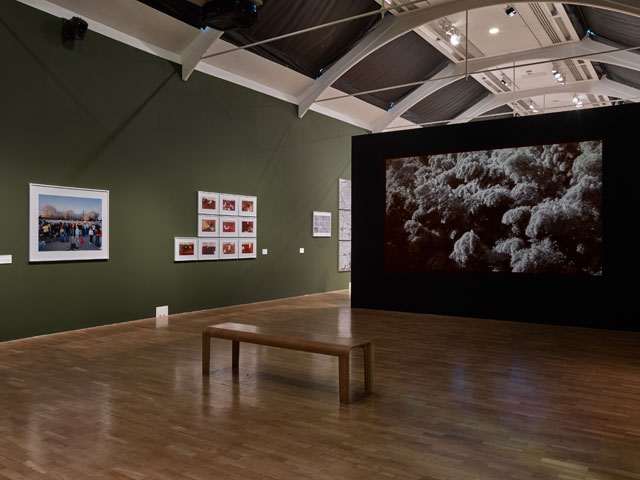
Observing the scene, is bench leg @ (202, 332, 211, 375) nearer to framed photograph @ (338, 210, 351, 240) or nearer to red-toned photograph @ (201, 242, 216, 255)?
red-toned photograph @ (201, 242, 216, 255)

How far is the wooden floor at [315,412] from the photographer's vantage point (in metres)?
3.23

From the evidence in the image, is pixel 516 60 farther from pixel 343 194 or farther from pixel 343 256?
pixel 343 256

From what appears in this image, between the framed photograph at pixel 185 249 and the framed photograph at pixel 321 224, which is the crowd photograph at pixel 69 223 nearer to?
the framed photograph at pixel 185 249

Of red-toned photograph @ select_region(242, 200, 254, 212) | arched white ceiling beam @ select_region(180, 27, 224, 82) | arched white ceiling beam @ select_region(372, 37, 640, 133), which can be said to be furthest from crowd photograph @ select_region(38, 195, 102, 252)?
arched white ceiling beam @ select_region(372, 37, 640, 133)

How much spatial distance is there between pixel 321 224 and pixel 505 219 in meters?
5.52

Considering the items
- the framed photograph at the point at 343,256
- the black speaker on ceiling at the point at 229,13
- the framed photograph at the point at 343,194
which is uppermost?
the black speaker on ceiling at the point at 229,13

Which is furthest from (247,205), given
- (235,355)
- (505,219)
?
(235,355)

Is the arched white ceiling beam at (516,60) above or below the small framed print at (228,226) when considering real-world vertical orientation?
above

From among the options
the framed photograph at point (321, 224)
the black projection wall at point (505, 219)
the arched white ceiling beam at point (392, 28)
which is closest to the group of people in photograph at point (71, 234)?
the black projection wall at point (505, 219)

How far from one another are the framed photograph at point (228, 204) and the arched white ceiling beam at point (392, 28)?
3.31 metres

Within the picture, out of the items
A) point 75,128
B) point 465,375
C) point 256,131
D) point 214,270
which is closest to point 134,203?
point 75,128

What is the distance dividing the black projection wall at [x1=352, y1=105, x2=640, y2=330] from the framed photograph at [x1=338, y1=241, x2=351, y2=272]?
345 cm

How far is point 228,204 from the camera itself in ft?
35.2

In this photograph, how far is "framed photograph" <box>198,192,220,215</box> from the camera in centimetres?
1010
